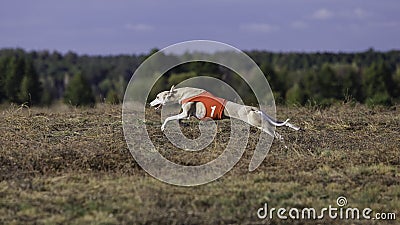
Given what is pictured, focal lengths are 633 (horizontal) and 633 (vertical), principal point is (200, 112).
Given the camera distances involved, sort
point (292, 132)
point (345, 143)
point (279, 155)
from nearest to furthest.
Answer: point (279, 155) < point (345, 143) < point (292, 132)

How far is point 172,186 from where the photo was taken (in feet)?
31.8

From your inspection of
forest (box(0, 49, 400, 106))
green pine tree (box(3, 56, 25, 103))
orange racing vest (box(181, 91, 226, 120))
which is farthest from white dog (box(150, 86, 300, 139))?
green pine tree (box(3, 56, 25, 103))

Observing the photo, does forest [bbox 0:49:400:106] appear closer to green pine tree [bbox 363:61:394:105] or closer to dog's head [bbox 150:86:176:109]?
green pine tree [bbox 363:61:394:105]

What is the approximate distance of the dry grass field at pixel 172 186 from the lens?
860cm

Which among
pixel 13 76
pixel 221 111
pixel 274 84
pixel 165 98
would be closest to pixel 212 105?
pixel 221 111

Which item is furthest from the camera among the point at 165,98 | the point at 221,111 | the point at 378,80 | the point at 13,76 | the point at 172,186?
the point at 378,80

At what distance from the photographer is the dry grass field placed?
339 inches

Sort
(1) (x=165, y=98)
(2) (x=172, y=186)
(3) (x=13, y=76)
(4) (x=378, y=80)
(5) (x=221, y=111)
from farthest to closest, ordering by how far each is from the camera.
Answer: (4) (x=378, y=80), (3) (x=13, y=76), (1) (x=165, y=98), (5) (x=221, y=111), (2) (x=172, y=186)

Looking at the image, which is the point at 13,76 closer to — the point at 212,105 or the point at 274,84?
the point at 274,84

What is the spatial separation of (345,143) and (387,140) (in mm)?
1060

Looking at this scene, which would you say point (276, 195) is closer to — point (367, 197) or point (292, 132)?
point (367, 197)

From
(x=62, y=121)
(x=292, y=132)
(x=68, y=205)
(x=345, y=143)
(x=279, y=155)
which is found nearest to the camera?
(x=68, y=205)

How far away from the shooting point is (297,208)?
905 centimetres

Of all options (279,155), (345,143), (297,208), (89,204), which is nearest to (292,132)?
(345,143)
